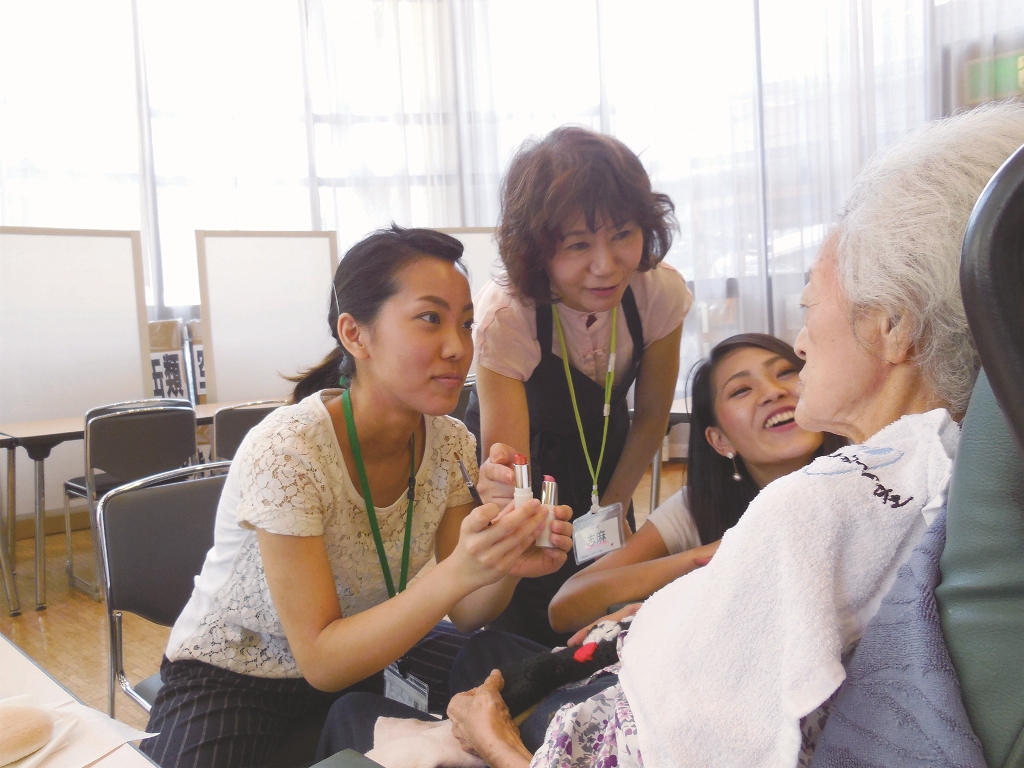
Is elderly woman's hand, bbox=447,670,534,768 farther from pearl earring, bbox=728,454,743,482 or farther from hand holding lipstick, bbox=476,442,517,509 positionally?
pearl earring, bbox=728,454,743,482

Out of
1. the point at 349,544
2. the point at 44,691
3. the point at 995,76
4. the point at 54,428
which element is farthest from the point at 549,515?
the point at 995,76

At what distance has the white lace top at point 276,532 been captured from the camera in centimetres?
127

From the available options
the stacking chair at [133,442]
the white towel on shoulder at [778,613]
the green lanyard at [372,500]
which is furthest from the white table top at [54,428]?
the white towel on shoulder at [778,613]

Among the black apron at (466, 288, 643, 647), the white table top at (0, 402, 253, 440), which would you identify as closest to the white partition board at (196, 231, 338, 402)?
the white table top at (0, 402, 253, 440)

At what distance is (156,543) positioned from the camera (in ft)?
5.38

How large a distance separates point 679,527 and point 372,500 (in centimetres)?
73

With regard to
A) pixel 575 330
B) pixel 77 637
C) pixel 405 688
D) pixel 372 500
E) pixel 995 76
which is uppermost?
pixel 995 76

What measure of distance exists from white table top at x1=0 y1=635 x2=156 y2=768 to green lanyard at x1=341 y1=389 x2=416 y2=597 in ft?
1.78

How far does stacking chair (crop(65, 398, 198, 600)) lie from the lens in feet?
11.2

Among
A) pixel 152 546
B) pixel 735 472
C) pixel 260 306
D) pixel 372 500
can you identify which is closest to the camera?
pixel 372 500

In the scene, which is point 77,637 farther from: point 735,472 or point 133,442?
point 735,472

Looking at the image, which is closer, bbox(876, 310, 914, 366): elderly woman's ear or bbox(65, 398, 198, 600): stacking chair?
bbox(876, 310, 914, 366): elderly woman's ear

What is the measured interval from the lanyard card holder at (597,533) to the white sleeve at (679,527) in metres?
0.10

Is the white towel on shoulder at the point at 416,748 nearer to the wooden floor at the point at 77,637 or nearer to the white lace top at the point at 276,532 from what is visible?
the white lace top at the point at 276,532
